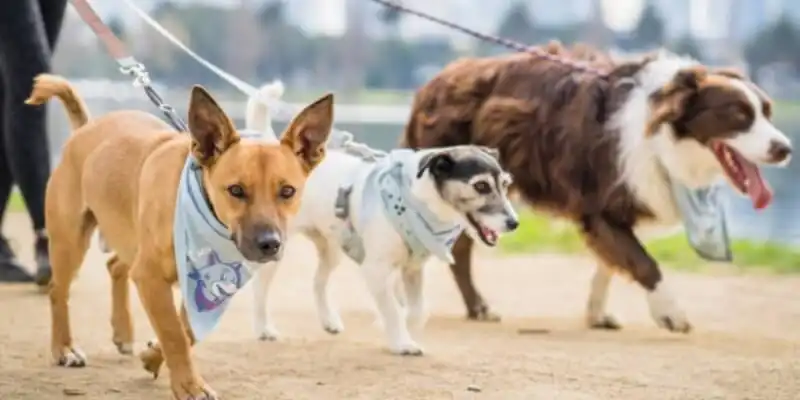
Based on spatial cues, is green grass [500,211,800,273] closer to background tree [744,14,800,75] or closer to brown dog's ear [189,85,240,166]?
background tree [744,14,800,75]

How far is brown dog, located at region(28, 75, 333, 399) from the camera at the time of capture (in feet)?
10.8

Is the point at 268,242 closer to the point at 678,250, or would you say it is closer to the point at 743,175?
the point at 743,175

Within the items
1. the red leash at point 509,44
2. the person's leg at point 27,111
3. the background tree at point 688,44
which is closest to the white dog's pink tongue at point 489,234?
the red leash at point 509,44

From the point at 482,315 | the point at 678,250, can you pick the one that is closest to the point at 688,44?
the point at 678,250

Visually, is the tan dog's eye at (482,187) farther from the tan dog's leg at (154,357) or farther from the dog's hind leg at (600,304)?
the dog's hind leg at (600,304)

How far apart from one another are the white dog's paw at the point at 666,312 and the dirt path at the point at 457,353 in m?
0.04

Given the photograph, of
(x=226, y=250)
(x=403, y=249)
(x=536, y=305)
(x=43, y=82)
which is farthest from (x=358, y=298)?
(x=226, y=250)

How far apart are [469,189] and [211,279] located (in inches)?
44.3

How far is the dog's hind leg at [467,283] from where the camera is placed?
5598mm

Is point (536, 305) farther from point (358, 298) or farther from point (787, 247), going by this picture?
point (787, 247)

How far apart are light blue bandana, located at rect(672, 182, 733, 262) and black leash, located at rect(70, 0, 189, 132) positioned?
2.14 metres

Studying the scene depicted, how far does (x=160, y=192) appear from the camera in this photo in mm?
3559

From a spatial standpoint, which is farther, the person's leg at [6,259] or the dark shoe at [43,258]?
the person's leg at [6,259]

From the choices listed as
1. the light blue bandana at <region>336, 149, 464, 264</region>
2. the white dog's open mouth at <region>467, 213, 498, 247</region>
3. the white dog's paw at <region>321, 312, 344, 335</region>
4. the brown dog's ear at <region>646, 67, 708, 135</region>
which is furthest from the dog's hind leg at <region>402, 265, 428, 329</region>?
the brown dog's ear at <region>646, 67, 708, 135</region>
